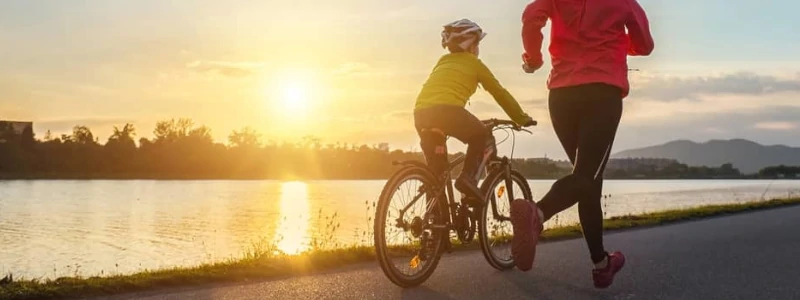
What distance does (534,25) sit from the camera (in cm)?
509

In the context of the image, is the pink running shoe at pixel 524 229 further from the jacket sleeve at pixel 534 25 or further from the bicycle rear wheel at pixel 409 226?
the jacket sleeve at pixel 534 25

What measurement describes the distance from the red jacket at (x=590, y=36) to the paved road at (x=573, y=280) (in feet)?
4.35

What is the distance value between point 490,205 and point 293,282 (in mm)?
1687

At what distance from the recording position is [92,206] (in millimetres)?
49438

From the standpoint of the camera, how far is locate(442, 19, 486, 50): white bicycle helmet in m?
5.73

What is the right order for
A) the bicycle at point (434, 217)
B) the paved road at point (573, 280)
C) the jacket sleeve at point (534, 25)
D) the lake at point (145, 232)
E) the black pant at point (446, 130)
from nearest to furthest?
the jacket sleeve at point (534, 25)
the paved road at point (573, 280)
the bicycle at point (434, 217)
the black pant at point (446, 130)
the lake at point (145, 232)

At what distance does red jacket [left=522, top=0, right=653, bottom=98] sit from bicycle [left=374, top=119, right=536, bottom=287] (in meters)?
1.03

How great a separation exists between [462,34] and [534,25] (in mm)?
742

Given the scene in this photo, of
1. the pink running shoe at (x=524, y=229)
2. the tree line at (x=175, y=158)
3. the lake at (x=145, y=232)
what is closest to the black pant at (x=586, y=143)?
the pink running shoe at (x=524, y=229)

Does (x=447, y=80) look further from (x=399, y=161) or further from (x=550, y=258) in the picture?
(x=550, y=258)

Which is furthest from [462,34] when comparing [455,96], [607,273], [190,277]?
[190,277]

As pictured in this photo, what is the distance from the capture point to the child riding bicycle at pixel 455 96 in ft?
18.5

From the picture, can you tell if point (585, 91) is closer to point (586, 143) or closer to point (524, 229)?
point (586, 143)

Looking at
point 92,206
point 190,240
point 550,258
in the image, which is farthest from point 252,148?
point 550,258
